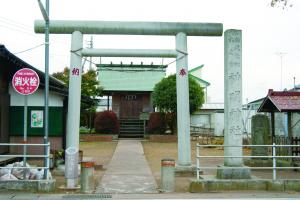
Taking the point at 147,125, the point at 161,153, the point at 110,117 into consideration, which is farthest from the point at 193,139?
the point at 161,153

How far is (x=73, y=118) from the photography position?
15.1 metres

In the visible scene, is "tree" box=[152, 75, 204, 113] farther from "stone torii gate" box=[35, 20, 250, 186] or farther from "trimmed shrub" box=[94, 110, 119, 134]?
"stone torii gate" box=[35, 20, 250, 186]

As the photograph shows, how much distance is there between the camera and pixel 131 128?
38156 millimetres

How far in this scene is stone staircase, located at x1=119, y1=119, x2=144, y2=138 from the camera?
37500 mm

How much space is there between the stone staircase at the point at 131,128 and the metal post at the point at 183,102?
70.8 ft

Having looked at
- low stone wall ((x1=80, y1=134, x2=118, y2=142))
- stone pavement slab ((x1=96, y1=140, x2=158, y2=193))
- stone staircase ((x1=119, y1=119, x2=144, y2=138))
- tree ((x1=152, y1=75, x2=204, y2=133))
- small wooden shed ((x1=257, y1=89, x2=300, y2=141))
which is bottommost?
stone pavement slab ((x1=96, y1=140, x2=158, y2=193))

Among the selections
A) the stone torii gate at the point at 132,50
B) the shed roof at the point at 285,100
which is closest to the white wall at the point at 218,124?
the shed roof at the point at 285,100

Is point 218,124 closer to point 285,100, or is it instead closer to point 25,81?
point 285,100

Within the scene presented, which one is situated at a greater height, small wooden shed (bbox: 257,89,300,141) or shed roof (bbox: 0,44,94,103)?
shed roof (bbox: 0,44,94,103)

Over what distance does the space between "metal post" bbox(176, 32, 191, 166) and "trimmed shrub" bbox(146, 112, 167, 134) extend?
18.4m

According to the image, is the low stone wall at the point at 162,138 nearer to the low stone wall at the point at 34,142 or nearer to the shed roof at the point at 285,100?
the low stone wall at the point at 34,142

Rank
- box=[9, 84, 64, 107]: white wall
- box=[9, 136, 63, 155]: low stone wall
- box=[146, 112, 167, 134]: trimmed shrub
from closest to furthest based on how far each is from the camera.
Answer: box=[9, 136, 63, 155]: low stone wall
box=[9, 84, 64, 107]: white wall
box=[146, 112, 167, 134]: trimmed shrub

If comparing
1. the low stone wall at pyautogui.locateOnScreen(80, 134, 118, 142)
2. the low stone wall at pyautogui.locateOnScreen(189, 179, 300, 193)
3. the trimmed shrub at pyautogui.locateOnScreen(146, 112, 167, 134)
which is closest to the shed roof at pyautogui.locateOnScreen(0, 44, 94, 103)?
the low stone wall at pyautogui.locateOnScreen(189, 179, 300, 193)

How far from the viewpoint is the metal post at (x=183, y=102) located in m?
15.7
